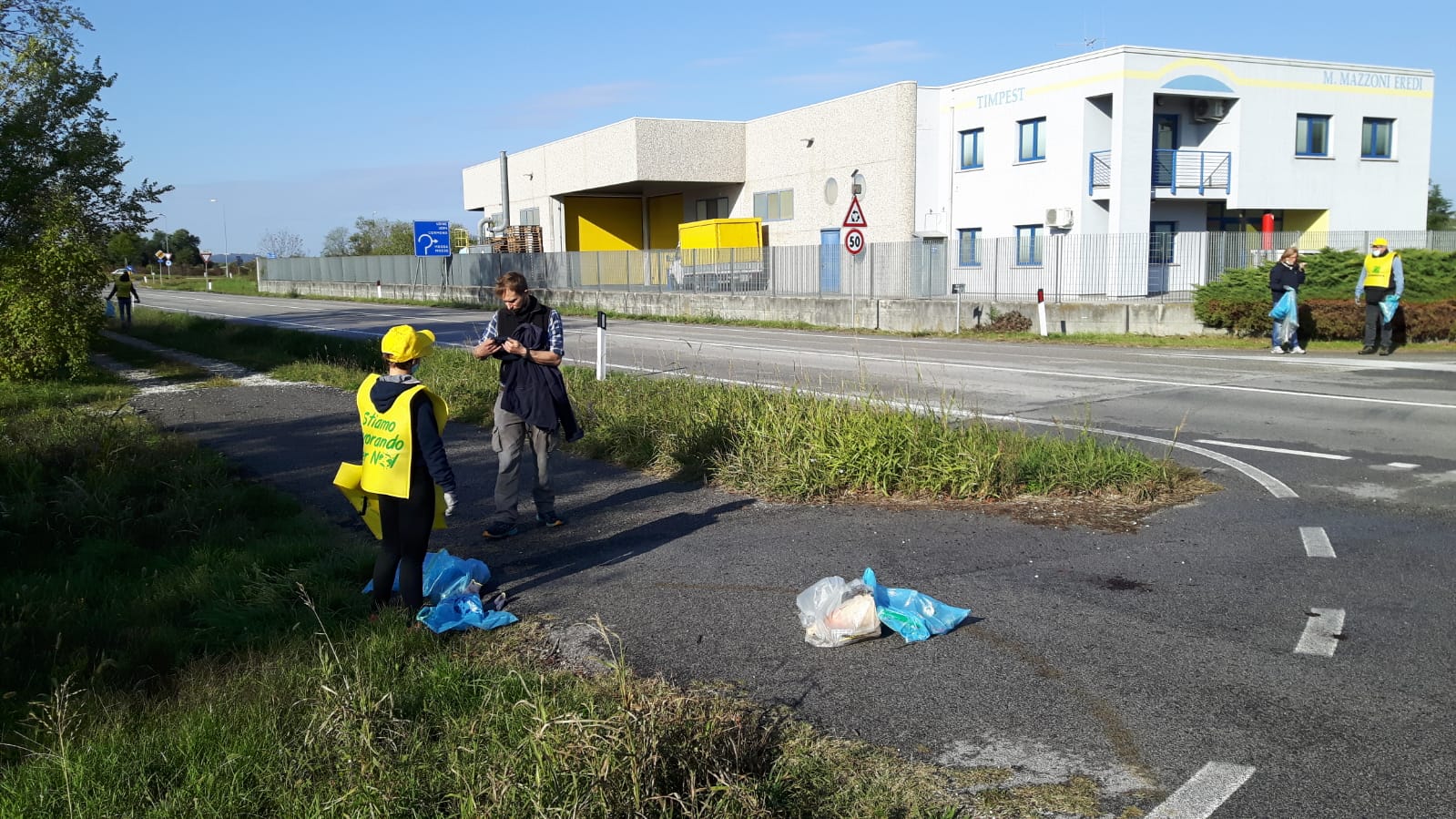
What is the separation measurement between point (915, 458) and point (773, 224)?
120 ft

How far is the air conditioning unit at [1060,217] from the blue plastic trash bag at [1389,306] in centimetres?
1567

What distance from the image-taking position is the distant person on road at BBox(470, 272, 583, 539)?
7148 millimetres

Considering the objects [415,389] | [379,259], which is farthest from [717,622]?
[379,259]

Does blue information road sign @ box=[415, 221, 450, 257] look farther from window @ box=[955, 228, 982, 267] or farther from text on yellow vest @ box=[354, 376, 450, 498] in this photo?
text on yellow vest @ box=[354, 376, 450, 498]

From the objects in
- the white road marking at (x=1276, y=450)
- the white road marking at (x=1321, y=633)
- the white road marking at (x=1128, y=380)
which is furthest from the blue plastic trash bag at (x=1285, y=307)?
the white road marking at (x=1321, y=633)

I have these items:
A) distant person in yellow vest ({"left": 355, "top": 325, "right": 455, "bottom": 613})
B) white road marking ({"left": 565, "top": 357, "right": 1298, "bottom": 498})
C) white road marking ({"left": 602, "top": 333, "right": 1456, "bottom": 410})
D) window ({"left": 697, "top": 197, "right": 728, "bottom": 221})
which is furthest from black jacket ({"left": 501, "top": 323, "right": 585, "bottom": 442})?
window ({"left": 697, "top": 197, "right": 728, "bottom": 221})

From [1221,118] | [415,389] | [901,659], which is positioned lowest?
[901,659]

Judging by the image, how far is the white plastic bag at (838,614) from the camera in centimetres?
498

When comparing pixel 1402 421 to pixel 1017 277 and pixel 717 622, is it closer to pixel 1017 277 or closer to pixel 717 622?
pixel 717 622

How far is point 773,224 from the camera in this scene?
144 ft

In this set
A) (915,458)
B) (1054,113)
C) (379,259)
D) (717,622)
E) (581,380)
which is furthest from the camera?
(379,259)

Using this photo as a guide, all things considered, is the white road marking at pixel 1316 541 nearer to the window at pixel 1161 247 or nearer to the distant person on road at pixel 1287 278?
the distant person on road at pixel 1287 278

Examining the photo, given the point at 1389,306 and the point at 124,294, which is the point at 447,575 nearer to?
the point at 1389,306

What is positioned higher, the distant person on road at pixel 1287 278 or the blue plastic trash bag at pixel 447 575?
the distant person on road at pixel 1287 278
